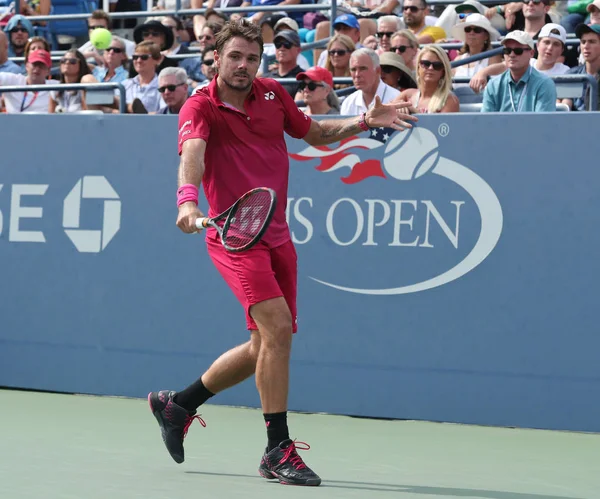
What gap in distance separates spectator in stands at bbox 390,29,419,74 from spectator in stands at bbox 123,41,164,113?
220 centimetres

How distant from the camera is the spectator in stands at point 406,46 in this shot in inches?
346

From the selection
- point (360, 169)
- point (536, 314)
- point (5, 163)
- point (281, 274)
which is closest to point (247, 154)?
point (281, 274)

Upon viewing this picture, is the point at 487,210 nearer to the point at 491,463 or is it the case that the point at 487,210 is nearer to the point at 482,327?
the point at 482,327

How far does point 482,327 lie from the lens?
643 centimetres

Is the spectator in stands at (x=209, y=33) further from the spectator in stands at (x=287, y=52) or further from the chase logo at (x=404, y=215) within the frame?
the chase logo at (x=404, y=215)

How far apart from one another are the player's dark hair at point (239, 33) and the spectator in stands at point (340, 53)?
168 inches

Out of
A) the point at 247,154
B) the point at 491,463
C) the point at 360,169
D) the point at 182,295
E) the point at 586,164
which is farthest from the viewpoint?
the point at 182,295

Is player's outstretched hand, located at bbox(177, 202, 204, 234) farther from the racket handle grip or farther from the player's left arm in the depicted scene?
the player's left arm

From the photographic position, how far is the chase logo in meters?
6.45

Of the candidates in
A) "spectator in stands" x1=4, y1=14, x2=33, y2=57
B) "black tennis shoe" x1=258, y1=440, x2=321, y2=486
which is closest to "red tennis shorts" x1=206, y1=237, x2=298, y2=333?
"black tennis shoe" x1=258, y1=440, x2=321, y2=486

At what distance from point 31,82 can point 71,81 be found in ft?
1.43

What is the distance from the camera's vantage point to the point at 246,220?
4.51 m

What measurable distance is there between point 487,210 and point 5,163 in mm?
3310

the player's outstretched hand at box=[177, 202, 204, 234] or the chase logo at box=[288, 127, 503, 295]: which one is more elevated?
the player's outstretched hand at box=[177, 202, 204, 234]
